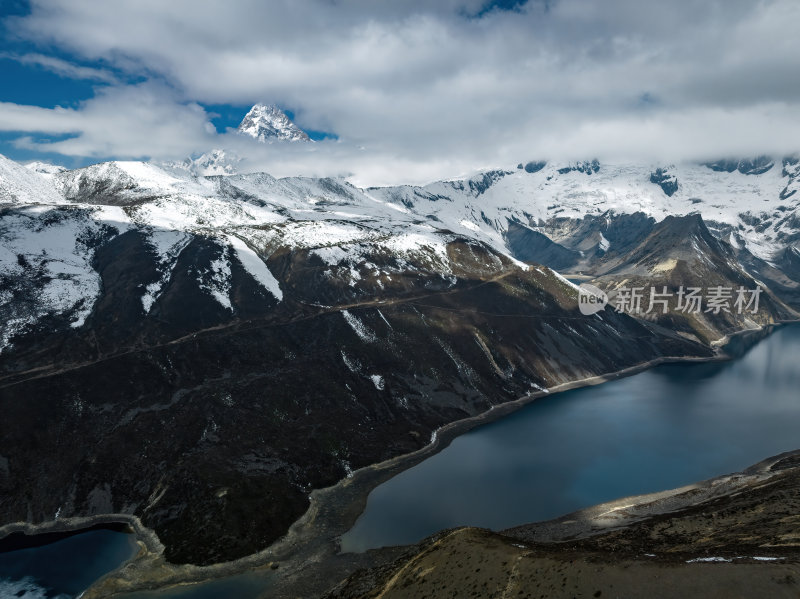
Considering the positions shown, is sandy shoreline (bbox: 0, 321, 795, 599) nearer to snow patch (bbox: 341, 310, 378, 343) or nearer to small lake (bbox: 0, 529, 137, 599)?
small lake (bbox: 0, 529, 137, 599)

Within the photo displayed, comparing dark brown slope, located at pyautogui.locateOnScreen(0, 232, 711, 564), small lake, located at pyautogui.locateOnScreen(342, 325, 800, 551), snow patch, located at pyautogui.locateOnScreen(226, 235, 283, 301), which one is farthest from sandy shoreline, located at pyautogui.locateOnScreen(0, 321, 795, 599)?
snow patch, located at pyautogui.locateOnScreen(226, 235, 283, 301)

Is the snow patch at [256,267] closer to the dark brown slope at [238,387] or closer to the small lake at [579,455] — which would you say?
the dark brown slope at [238,387]

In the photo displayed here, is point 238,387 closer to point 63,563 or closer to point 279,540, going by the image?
point 279,540

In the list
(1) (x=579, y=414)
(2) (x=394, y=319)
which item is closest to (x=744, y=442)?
(1) (x=579, y=414)

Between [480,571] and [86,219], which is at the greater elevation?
[86,219]

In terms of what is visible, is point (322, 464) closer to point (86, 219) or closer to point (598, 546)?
point (598, 546)
